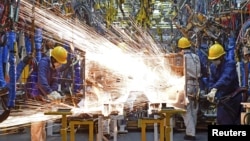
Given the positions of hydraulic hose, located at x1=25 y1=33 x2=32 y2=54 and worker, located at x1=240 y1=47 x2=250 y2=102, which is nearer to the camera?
worker, located at x1=240 y1=47 x2=250 y2=102

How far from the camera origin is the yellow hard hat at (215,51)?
7.65 m

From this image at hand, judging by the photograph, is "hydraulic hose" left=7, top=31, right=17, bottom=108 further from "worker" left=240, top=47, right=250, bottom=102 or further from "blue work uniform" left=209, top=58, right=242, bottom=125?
"worker" left=240, top=47, right=250, bottom=102

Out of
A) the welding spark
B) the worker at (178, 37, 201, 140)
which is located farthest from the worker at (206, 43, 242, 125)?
the welding spark

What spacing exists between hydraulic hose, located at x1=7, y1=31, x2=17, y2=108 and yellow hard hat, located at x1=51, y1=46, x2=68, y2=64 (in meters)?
0.62

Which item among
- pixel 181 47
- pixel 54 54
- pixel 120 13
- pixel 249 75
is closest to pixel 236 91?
pixel 249 75

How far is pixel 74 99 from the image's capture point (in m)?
7.87

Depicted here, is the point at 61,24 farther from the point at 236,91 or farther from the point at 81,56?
the point at 236,91

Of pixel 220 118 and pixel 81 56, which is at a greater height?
pixel 81 56

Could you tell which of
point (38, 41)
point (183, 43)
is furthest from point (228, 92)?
point (38, 41)

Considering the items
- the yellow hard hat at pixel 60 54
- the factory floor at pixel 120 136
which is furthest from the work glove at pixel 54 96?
the factory floor at pixel 120 136

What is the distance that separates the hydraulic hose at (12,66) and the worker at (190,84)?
2.69 metres

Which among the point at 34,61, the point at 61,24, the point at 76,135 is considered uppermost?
the point at 61,24

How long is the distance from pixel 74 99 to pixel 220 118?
2373 millimetres

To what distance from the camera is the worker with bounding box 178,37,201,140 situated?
771 cm
